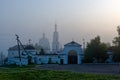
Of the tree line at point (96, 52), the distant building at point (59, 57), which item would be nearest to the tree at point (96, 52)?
the tree line at point (96, 52)

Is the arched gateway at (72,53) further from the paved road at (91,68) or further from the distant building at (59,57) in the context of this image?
the paved road at (91,68)

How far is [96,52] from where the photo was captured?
7131 cm

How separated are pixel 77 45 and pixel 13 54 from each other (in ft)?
78.5

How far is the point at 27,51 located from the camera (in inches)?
3339

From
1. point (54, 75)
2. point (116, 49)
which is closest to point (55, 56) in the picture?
point (116, 49)

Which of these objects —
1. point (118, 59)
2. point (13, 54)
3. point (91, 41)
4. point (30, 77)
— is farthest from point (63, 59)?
point (30, 77)

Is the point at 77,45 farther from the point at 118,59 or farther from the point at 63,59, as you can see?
the point at 118,59

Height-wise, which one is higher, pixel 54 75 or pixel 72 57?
pixel 72 57

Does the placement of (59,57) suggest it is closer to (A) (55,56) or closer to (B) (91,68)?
(A) (55,56)

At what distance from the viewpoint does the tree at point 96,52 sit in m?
71.4

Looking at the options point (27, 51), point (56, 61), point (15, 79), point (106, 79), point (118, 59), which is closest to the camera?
point (106, 79)

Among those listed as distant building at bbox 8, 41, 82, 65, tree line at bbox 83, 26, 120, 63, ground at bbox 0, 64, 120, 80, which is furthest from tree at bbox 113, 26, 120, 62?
ground at bbox 0, 64, 120, 80

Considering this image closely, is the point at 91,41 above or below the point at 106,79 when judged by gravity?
above

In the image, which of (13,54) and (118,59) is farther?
(13,54)
